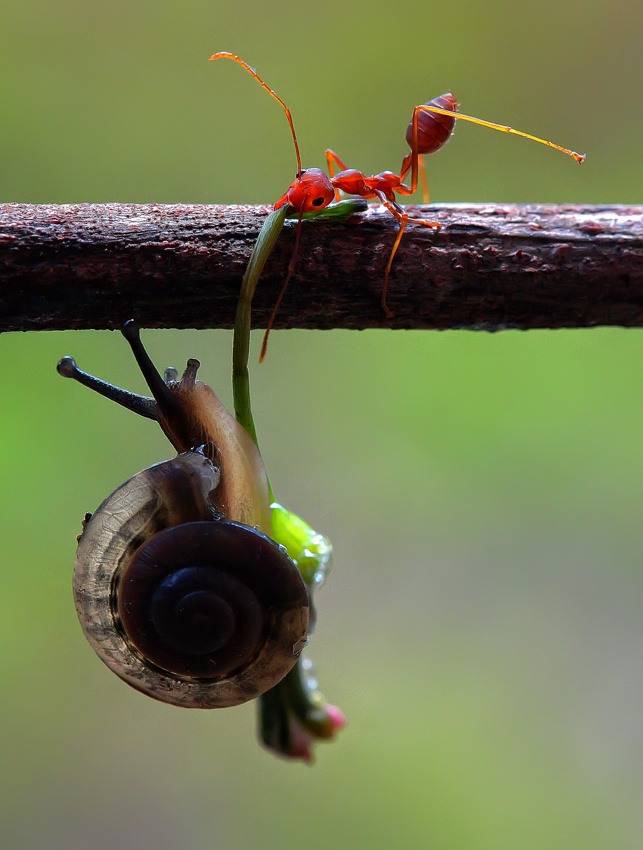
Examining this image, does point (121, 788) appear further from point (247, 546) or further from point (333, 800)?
point (247, 546)

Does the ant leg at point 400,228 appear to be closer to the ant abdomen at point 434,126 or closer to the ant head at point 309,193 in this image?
the ant head at point 309,193

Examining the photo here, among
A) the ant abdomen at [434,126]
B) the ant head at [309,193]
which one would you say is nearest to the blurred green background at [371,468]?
the ant abdomen at [434,126]

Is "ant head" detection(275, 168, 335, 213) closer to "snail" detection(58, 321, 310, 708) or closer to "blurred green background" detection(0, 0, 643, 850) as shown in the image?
"snail" detection(58, 321, 310, 708)

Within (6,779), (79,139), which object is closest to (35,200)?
(79,139)

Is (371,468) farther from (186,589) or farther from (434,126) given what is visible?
(186,589)

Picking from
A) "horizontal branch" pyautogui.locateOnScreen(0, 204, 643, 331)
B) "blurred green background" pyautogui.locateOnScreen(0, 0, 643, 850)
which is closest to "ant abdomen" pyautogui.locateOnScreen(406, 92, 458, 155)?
"horizontal branch" pyautogui.locateOnScreen(0, 204, 643, 331)
